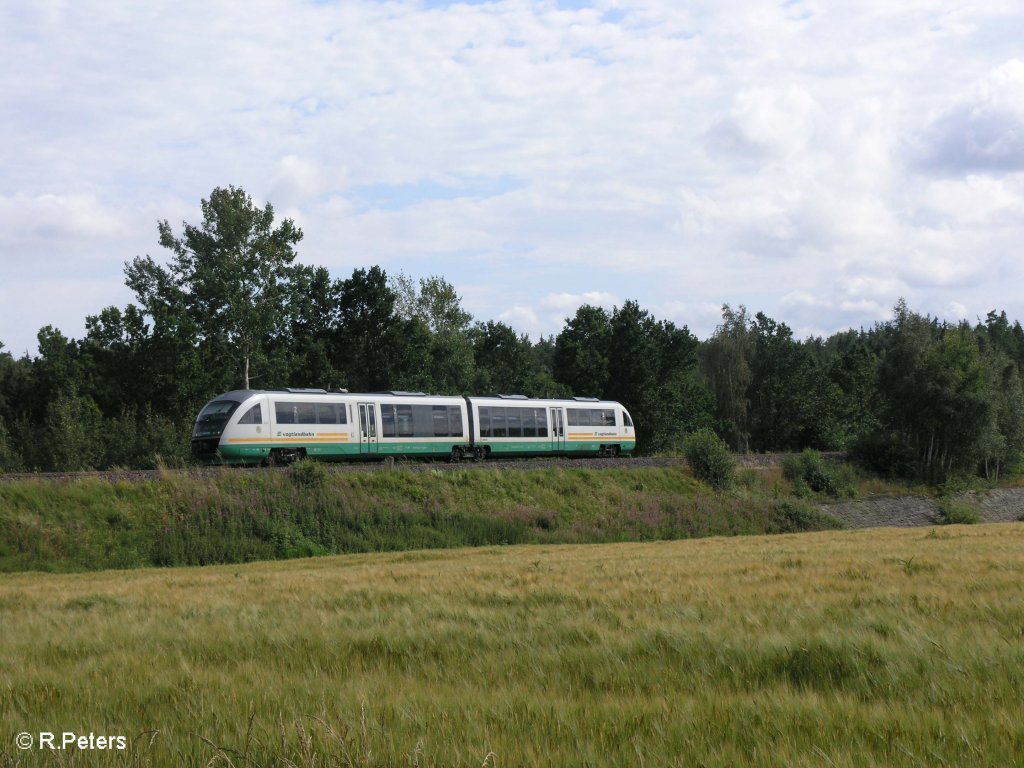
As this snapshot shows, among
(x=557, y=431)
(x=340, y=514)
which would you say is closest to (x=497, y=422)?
(x=557, y=431)

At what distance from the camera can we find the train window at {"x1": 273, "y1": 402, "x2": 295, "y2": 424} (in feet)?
119

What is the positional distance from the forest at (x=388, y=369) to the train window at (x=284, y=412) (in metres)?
12.2

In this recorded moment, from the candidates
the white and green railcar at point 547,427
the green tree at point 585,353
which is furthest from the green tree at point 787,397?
the white and green railcar at point 547,427

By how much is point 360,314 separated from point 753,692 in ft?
204

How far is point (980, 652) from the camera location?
19.2ft

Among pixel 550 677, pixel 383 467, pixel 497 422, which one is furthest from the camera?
pixel 497 422

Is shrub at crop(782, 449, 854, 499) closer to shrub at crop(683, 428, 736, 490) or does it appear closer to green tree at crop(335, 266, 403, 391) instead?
shrub at crop(683, 428, 736, 490)

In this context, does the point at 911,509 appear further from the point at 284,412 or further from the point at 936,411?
the point at 284,412

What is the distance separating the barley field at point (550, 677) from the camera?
4.30 metres

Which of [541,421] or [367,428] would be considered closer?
[367,428]

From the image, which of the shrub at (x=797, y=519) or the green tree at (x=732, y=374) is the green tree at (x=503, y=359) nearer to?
the green tree at (x=732, y=374)

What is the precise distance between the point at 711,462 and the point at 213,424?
24.7 m

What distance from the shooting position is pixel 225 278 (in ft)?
184

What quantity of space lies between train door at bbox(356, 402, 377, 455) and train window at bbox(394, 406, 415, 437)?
1224 millimetres
